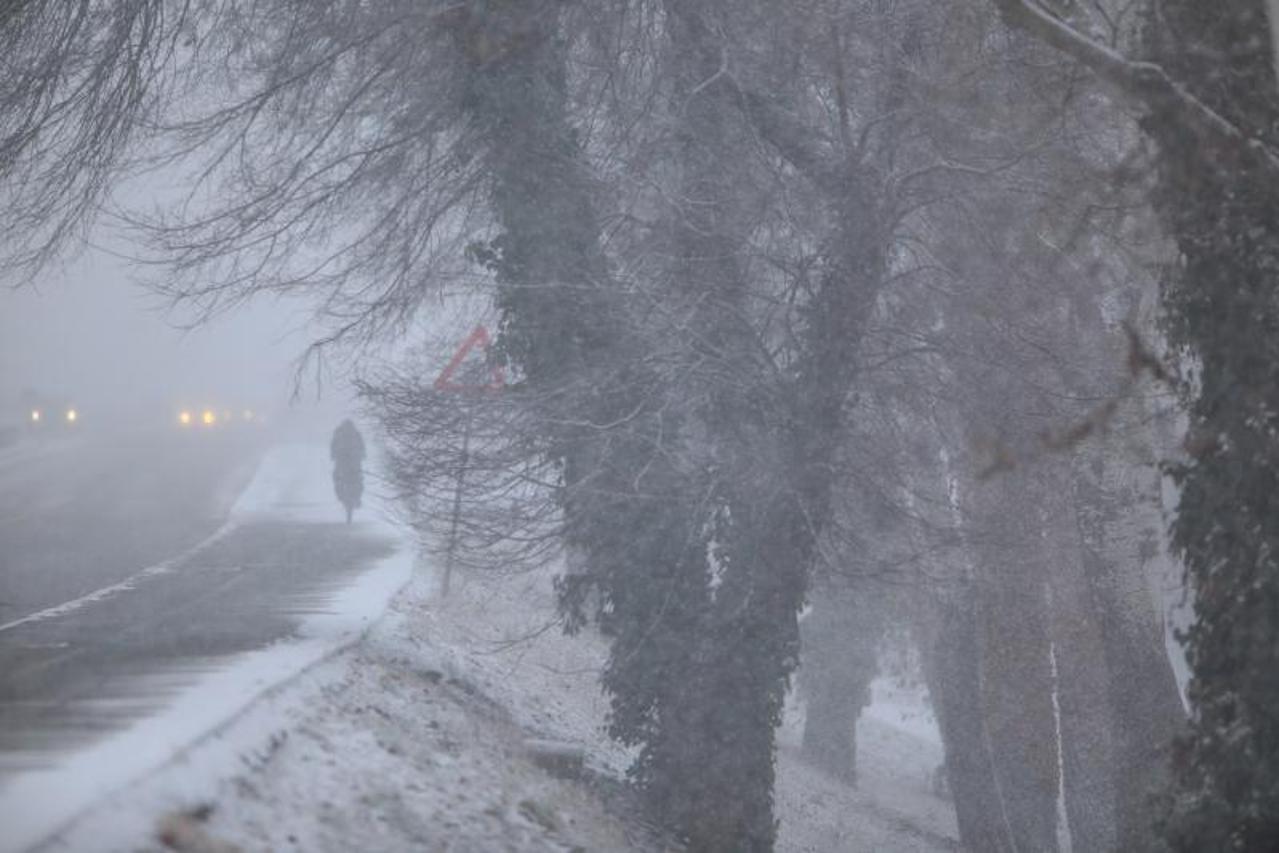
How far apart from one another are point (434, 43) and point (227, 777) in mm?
6390

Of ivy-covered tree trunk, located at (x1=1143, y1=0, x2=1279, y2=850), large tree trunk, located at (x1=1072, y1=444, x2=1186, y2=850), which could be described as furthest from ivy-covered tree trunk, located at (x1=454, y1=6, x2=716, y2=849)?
large tree trunk, located at (x1=1072, y1=444, x2=1186, y2=850)

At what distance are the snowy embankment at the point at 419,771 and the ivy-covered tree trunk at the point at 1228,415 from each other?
406 cm

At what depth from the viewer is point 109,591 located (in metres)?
14.7

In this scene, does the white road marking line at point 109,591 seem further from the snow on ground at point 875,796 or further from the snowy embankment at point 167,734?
the snow on ground at point 875,796

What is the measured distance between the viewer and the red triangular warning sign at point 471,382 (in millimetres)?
9641

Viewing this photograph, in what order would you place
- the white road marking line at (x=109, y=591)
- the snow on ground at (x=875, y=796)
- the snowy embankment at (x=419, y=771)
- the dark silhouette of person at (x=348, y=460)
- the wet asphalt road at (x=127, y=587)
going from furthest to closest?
the dark silhouette of person at (x=348, y=460) < the snow on ground at (x=875, y=796) < the white road marking line at (x=109, y=591) < the wet asphalt road at (x=127, y=587) < the snowy embankment at (x=419, y=771)

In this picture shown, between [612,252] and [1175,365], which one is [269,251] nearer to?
[612,252]

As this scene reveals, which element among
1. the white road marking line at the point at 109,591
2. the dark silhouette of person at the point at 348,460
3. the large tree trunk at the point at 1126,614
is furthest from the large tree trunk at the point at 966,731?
the dark silhouette of person at the point at 348,460

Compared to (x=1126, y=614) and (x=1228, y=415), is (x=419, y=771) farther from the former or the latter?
(x=1126, y=614)

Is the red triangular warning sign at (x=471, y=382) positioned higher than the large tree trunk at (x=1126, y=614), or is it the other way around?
the red triangular warning sign at (x=471, y=382)

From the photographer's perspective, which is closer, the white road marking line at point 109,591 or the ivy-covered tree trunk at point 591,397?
the ivy-covered tree trunk at point 591,397

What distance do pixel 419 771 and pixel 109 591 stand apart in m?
8.81

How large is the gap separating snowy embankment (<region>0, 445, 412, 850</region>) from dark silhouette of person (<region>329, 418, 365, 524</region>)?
9364 millimetres

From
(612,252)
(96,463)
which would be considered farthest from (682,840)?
(96,463)
